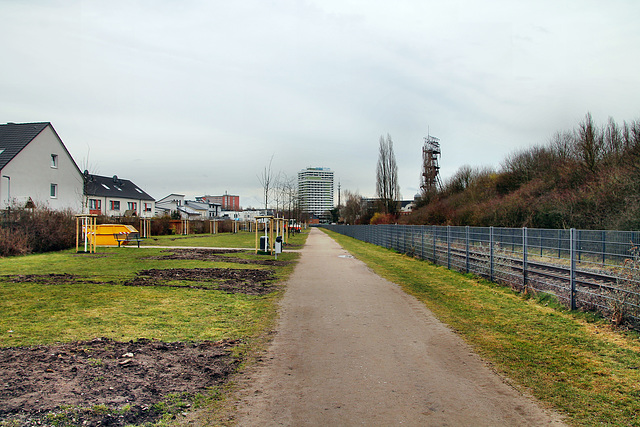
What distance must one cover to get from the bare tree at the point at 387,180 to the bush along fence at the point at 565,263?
43746 millimetres

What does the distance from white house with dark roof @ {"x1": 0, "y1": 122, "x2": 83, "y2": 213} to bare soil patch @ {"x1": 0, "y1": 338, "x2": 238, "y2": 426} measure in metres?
35.4

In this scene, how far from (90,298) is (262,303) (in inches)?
139

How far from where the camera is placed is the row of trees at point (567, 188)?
61.0 ft

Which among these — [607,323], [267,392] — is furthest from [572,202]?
[267,392]

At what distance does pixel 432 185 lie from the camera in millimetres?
47312

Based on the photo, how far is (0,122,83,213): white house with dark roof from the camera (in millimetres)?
37188

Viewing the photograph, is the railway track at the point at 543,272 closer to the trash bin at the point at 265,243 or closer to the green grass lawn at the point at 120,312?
the green grass lawn at the point at 120,312

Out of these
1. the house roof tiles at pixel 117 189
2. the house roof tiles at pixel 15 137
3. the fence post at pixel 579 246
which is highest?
the house roof tiles at pixel 15 137

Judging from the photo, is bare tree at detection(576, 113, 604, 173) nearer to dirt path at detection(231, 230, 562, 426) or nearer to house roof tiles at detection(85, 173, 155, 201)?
dirt path at detection(231, 230, 562, 426)

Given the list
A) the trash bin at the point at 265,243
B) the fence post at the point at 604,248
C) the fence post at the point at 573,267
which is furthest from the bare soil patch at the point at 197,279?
the trash bin at the point at 265,243

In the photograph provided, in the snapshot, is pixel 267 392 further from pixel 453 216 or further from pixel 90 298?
pixel 453 216

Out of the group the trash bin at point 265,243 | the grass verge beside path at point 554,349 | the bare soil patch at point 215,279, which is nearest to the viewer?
the grass verge beside path at point 554,349

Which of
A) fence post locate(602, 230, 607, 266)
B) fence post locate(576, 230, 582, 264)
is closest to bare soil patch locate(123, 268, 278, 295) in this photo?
fence post locate(576, 230, 582, 264)

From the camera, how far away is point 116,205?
209 ft
